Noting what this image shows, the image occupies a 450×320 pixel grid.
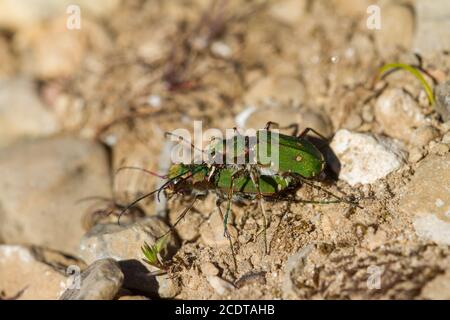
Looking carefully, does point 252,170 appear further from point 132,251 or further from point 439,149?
point 439,149

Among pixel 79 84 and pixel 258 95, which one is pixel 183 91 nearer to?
pixel 258 95

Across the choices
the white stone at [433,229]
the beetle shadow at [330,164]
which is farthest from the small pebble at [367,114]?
the white stone at [433,229]

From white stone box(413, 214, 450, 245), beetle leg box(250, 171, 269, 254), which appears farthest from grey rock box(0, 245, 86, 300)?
white stone box(413, 214, 450, 245)

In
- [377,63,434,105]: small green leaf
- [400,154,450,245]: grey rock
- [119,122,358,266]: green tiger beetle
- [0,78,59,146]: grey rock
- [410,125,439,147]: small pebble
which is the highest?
[0,78,59,146]: grey rock

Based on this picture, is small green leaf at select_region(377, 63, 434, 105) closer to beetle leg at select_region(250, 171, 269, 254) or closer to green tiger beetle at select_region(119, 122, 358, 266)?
green tiger beetle at select_region(119, 122, 358, 266)

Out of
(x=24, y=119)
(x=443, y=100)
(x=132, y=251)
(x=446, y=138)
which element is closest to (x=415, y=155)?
(x=446, y=138)

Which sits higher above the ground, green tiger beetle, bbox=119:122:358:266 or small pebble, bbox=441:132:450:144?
small pebble, bbox=441:132:450:144
